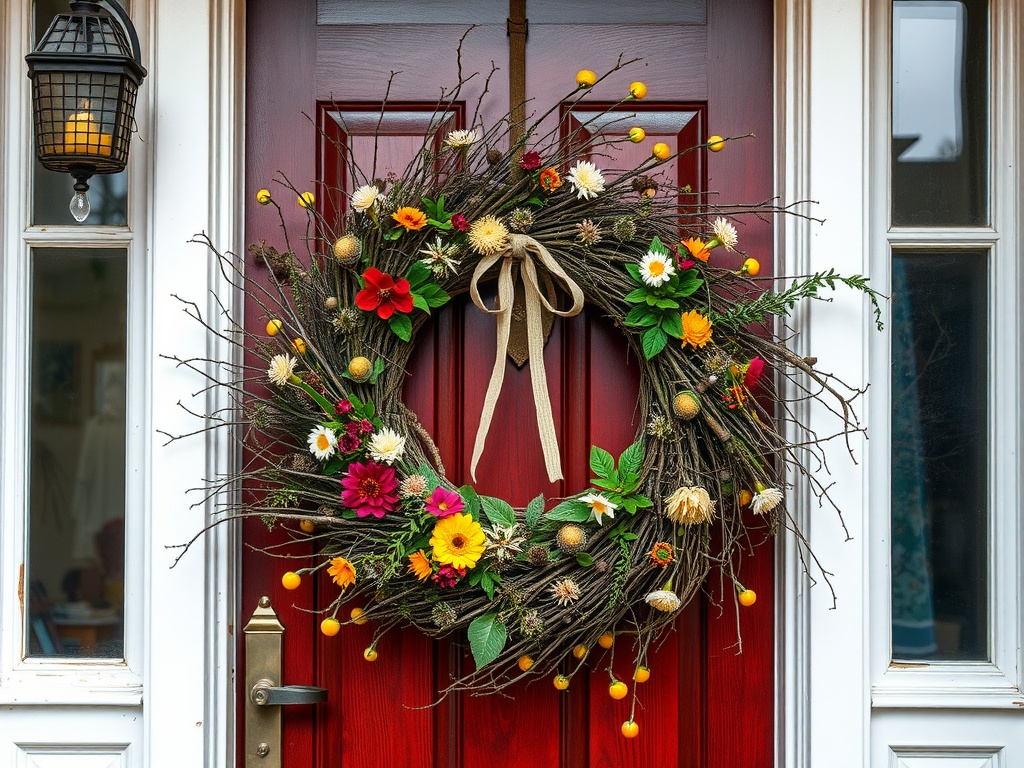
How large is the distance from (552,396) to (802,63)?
28.3 inches

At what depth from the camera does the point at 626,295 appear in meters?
1.40

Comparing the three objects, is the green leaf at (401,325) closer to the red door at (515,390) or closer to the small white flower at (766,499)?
the red door at (515,390)

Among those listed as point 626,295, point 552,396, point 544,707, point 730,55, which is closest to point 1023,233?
point 730,55

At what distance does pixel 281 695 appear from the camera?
1473 millimetres

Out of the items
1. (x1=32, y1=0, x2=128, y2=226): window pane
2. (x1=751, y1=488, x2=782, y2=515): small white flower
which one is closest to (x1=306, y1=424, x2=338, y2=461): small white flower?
(x1=32, y1=0, x2=128, y2=226): window pane

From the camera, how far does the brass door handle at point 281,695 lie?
1473 mm

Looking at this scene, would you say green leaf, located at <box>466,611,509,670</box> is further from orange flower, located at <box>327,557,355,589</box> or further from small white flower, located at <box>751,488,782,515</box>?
small white flower, located at <box>751,488,782,515</box>

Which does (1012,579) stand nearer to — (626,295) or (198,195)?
(626,295)

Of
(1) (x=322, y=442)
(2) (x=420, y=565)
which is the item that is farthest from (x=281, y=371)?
(2) (x=420, y=565)

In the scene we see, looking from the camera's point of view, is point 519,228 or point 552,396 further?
point 552,396

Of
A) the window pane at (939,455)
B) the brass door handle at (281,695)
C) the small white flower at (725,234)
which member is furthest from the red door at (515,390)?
the window pane at (939,455)

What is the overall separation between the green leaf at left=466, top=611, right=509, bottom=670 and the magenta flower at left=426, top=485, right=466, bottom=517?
18 centimetres

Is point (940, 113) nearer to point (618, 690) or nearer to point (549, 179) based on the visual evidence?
point (549, 179)

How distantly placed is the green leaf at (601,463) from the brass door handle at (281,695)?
619 millimetres
